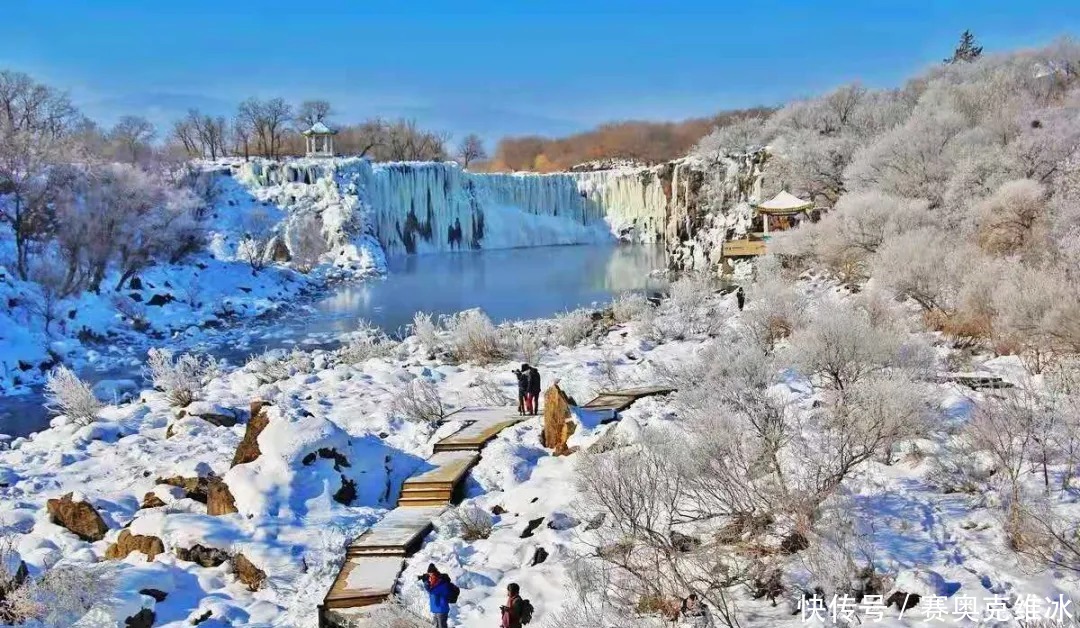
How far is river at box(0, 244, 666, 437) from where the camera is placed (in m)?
18.5

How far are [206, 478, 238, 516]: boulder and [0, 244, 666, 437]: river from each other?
671 centimetres

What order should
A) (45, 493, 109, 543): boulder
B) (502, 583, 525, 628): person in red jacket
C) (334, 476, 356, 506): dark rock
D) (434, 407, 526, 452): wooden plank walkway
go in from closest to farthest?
(502, 583, 525, 628): person in red jacket < (45, 493, 109, 543): boulder < (334, 476, 356, 506): dark rock < (434, 407, 526, 452): wooden plank walkway

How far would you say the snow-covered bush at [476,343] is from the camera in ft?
45.7

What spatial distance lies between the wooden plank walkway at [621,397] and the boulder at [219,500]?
3790 mm

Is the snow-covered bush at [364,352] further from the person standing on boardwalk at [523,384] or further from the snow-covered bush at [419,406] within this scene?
the person standing on boardwalk at [523,384]

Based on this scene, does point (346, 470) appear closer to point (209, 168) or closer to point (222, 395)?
point (222, 395)

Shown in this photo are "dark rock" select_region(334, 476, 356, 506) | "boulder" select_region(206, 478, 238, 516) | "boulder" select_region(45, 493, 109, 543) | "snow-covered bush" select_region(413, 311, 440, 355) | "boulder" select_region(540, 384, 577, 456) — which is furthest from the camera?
"snow-covered bush" select_region(413, 311, 440, 355)

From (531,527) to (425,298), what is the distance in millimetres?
22214

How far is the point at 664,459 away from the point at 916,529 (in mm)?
1685

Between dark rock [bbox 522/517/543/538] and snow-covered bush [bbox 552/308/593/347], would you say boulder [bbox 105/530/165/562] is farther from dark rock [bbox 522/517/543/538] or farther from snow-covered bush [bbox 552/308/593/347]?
snow-covered bush [bbox 552/308/593/347]

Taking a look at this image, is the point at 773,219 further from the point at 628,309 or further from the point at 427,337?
the point at 427,337

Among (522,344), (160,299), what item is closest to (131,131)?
(160,299)

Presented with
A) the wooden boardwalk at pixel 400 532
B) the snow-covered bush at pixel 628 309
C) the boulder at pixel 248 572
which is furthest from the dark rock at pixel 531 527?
the snow-covered bush at pixel 628 309

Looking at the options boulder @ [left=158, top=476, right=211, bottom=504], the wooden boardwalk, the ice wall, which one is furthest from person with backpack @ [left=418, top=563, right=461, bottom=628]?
the ice wall
